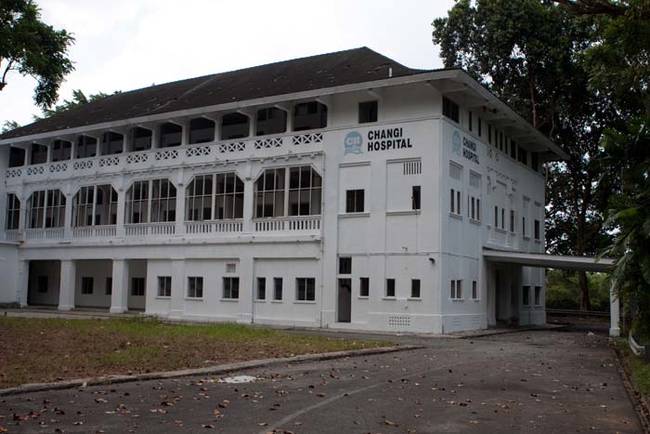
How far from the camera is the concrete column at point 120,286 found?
37.1 metres

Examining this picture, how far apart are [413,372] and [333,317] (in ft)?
51.5

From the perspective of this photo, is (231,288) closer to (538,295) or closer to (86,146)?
(86,146)

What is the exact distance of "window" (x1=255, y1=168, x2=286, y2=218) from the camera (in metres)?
32.9

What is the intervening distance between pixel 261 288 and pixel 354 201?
242 inches

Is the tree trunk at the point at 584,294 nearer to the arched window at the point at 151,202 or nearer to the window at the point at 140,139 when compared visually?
the arched window at the point at 151,202

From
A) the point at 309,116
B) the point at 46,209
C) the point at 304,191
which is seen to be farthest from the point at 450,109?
the point at 46,209

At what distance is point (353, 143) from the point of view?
1221 inches

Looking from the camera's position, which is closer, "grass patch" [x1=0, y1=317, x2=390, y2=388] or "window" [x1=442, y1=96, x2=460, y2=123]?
"grass patch" [x1=0, y1=317, x2=390, y2=388]

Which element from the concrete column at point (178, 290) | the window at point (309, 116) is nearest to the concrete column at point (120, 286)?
the concrete column at point (178, 290)

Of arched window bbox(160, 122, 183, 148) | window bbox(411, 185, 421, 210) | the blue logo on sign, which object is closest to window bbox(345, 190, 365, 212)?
the blue logo on sign

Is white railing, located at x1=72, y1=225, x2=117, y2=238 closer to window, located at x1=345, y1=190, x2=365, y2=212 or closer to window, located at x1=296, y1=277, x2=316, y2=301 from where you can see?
window, located at x1=296, y1=277, x2=316, y2=301

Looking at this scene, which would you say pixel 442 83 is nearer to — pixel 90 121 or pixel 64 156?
pixel 90 121

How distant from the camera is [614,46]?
78.9 feet

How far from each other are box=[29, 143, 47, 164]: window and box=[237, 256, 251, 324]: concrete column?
1676cm
